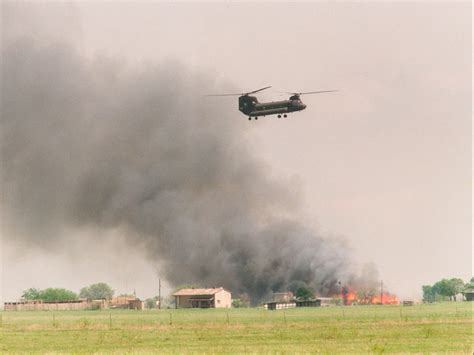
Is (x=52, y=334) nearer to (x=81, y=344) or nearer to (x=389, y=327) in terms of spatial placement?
(x=81, y=344)

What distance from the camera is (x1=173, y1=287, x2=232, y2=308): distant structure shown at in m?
159

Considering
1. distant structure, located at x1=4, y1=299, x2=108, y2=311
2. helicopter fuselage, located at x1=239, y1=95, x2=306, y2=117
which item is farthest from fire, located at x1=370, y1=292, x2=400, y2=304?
helicopter fuselage, located at x1=239, y1=95, x2=306, y2=117

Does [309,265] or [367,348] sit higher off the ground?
[309,265]

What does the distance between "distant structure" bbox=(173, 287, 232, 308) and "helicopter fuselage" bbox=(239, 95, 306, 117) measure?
57966 millimetres

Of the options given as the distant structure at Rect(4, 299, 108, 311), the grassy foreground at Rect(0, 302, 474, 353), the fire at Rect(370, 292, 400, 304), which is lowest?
the grassy foreground at Rect(0, 302, 474, 353)

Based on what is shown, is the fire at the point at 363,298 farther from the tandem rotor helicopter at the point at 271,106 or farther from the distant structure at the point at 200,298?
the tandem rotor helicopter at the point at 271,106

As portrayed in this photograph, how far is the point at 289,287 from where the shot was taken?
174 metres

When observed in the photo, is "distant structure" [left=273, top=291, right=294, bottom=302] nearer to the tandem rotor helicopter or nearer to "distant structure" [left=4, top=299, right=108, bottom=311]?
"distant structure" [left=4, top=299, right=108, bottom=311]

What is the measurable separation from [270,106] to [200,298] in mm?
61217

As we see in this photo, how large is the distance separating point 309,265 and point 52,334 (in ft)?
369

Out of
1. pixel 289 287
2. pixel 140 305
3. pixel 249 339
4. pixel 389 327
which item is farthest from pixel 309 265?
pixel 249 339

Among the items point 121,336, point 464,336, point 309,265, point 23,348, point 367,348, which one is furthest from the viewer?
point 309,265

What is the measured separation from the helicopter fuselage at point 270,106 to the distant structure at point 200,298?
57966mm

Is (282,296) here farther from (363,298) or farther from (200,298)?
(200,298)
